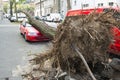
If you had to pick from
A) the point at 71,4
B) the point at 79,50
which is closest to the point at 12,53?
the point at 79,50

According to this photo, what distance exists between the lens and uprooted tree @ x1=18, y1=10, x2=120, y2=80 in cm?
720

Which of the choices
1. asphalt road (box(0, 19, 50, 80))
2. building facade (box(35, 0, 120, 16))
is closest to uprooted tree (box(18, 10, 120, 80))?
asphalt road (box(0, 19, 50, 80))

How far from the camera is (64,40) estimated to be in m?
7.26

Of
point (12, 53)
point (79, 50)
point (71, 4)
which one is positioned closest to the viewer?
point (79, 50)

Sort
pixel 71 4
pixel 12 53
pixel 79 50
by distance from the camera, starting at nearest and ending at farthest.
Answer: pixel 79 50
pixel 12 53
pixel 71 4

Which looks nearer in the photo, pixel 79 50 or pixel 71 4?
pixel 79 50

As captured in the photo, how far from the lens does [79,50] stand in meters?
7.33

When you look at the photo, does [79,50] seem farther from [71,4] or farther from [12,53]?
[71,4]

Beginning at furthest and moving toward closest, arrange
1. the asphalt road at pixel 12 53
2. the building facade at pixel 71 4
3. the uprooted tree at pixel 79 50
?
the building facade at pixel 71 4 < the asphalt road at pixel 12 53 < the uprooted tree at pixel 79 50

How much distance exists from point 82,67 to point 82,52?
396 millimetres

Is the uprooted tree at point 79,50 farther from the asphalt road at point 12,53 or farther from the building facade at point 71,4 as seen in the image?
the building facade at point 71,4

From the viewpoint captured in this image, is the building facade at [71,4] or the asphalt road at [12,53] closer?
the asphalt road at [12,53]

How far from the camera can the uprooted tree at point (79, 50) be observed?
7195 millimetres

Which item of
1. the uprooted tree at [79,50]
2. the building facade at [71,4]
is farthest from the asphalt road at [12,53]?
the building facade at [71,4]
